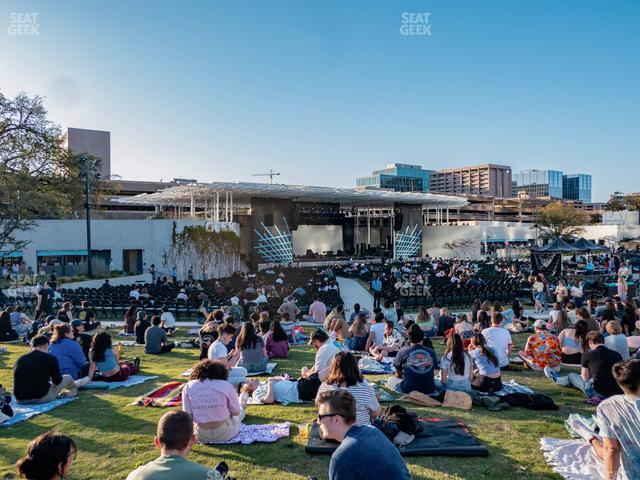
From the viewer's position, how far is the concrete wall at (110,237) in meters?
25.0

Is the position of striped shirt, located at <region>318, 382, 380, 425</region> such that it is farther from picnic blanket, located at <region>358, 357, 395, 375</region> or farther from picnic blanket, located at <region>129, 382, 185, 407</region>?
picnic blanket, located at <region>358, 357, 395, 375</region>

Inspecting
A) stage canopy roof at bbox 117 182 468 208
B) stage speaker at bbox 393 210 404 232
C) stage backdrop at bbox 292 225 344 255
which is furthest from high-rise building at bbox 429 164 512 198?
stage canopy roof at bbox 117 182 468 208

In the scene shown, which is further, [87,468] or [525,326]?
[525,326]

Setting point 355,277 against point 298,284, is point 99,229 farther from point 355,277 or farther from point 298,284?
point 355,277

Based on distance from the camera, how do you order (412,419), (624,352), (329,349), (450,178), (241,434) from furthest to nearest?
(450,178)
(624,352)
(329,349)
(241,434)
(412,419)

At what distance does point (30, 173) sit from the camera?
Result: 26.1 meters

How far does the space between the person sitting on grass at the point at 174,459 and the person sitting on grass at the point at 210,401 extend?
164 cm

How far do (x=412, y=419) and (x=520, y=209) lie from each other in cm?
9539

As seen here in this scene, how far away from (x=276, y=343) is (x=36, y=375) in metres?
4.03

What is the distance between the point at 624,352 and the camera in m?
6.33

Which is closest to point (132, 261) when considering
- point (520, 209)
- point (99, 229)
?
point (99, 229)

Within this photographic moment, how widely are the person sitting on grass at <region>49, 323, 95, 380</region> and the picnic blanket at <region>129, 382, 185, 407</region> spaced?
129 centimetres

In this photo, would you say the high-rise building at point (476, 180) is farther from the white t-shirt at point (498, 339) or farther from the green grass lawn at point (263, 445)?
the green grass lawn at point (263, 445)

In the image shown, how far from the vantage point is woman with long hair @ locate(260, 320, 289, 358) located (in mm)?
8586
